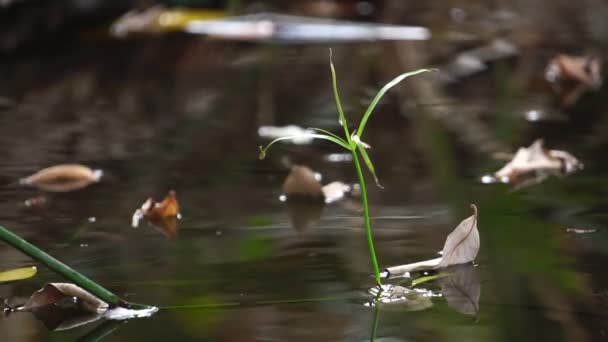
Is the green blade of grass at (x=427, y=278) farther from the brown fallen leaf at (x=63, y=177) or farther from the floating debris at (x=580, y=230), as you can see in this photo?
the brown fallen leaf at (x=63, y=177)

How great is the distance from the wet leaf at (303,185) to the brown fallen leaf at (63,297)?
571 millimetres

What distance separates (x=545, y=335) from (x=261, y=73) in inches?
81.3

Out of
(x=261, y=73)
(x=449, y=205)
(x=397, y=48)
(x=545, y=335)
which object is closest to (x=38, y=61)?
(x=261, y=73)

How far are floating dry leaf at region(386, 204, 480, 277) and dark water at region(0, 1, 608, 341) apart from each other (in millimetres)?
20

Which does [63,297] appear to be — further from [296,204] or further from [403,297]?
[296,204]

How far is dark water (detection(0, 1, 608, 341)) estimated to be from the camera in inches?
42.0

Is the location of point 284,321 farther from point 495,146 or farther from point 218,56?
point 218,56

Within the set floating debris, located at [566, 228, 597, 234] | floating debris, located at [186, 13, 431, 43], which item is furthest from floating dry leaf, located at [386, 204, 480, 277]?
floating debris, located at [186, 13, 431, 43]

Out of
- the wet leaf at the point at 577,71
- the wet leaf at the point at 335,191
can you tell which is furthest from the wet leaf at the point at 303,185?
the wet leaf at the point at 577,71

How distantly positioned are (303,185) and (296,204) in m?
0.05

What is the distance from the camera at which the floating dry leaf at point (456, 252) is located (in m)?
1.20

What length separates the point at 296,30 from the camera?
3.76 meters

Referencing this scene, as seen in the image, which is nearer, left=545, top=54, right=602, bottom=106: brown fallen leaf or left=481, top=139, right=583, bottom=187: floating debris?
left=481, top=139, right=583, bottom=187: floating debris

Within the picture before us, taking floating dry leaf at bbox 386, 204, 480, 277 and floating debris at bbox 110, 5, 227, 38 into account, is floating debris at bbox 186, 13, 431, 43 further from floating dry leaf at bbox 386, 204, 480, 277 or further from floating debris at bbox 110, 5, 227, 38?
floating dry leaf at bbox 386, 204, 480, 277
